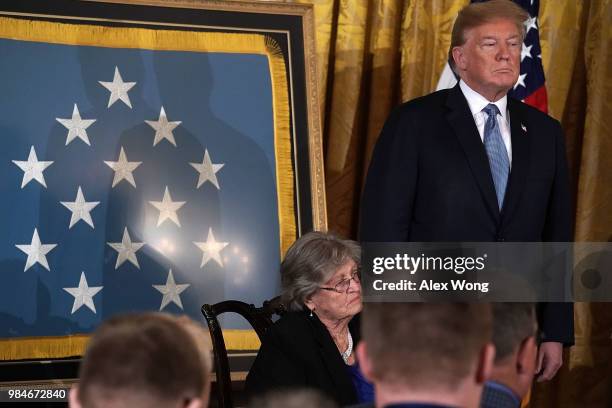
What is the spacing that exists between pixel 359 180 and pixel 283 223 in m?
0.87

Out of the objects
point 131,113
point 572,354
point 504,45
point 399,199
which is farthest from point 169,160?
point 572,354

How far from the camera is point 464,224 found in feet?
12.3

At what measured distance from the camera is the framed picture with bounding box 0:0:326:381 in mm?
4293

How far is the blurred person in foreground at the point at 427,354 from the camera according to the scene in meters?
1.52

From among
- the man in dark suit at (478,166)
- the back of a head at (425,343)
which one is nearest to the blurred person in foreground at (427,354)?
the back of a head at (425,343)

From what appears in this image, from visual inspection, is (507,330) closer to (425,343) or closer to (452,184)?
(425,343)

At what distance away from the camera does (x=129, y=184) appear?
14.6ft

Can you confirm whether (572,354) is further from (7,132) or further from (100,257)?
(7,132)

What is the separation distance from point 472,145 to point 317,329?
908 mm

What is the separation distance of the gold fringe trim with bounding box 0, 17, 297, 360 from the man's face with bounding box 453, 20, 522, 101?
1077mm

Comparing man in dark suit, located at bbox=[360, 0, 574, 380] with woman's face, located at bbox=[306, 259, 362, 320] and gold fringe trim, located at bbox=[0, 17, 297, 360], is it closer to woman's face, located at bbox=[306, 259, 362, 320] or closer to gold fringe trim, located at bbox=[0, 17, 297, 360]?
woman's face, located at bbox=[306, 259, 362, 320]

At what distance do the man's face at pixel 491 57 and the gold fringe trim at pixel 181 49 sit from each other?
1.08 meters

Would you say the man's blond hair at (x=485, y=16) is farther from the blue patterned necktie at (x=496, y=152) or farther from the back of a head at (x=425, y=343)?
the back of a head at (x=425, y=343)

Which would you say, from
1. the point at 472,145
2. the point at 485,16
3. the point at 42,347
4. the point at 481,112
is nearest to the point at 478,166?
the point at 472,145
